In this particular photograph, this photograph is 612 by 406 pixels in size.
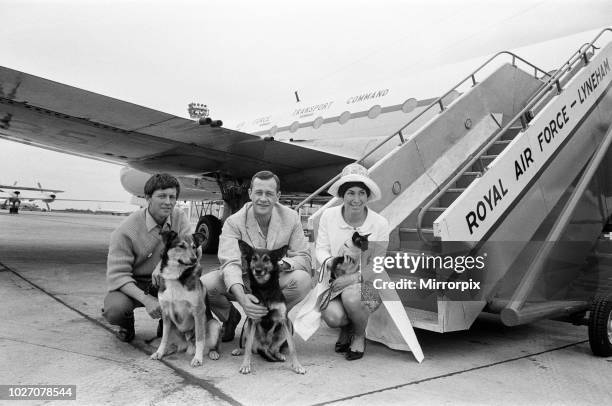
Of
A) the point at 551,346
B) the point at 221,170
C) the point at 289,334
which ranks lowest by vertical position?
the point at 551,346

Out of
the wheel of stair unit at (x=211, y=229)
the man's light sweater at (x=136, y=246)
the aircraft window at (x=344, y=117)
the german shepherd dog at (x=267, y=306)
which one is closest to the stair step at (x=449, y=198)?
the german shepherd dog at (x=267, y=306)

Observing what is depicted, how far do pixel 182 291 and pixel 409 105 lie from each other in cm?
584

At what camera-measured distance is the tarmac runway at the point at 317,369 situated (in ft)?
8.79

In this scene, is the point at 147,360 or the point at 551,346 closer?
the point at 147,360

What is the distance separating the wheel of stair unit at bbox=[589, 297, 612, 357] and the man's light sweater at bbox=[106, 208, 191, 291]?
10.2ft

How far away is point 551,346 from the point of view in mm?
3969

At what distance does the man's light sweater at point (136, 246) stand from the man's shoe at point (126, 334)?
351 millimetres

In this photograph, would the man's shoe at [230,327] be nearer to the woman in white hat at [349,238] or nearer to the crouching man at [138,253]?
the crouching man at [138,253]

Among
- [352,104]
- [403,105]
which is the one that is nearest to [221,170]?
[352,104]

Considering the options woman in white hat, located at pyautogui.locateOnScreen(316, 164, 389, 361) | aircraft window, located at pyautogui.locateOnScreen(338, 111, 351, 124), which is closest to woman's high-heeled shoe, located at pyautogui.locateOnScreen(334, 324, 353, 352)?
woman in white hat, located at pyautogui.locateOnScreen(316, 164, 389, 361)

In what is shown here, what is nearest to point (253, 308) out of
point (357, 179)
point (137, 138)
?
point (357, 179)

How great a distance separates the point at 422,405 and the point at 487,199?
1856 millimetres

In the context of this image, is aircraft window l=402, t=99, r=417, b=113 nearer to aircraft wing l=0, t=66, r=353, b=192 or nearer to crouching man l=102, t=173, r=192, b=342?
aircraft wing l=0, t=66, r=353, b=192

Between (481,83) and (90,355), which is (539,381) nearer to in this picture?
(90,355)
